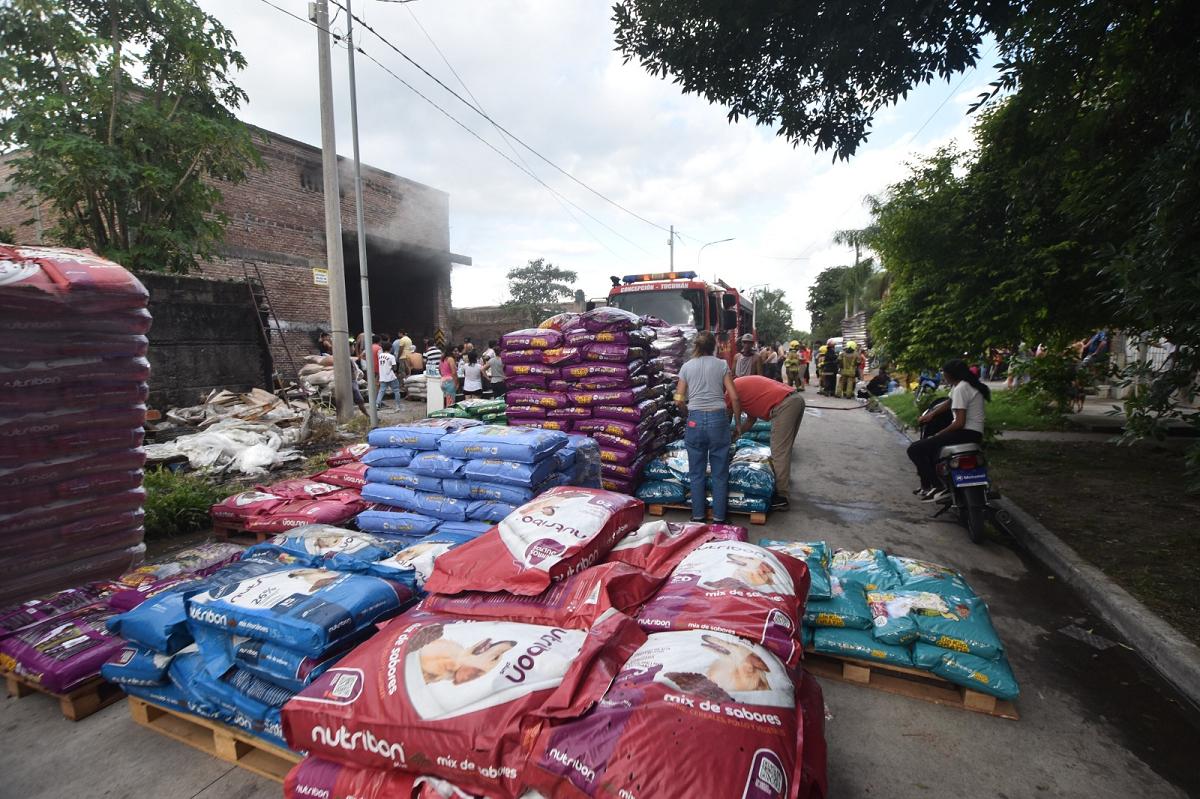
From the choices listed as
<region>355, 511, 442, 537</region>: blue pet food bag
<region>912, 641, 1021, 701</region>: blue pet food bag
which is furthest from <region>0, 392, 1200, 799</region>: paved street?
<region>355, 511, 442, 537</region>: blue pet food bag

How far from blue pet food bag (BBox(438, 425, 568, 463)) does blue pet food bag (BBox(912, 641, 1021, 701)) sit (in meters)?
2.64

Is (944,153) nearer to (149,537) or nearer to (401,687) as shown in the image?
(401,687)

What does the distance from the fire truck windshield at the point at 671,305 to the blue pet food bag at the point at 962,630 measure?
318 inches

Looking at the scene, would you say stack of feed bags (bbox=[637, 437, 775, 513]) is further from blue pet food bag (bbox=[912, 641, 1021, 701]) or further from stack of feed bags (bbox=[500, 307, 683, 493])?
blue pet food bag (bbox=[912, 641, 1021, 701])

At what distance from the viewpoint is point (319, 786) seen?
5.87 feet

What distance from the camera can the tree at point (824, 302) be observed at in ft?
166

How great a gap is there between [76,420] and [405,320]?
19121mm

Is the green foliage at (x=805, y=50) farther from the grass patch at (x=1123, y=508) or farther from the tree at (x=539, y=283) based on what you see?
the tree at (x=539, y=283)

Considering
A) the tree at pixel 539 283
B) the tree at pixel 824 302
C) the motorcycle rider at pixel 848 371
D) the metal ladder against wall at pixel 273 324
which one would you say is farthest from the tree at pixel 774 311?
the metal ladder against wall at pixel 273 324

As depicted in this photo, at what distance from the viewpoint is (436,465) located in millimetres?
4227

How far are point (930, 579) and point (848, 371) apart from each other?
49.9 feet

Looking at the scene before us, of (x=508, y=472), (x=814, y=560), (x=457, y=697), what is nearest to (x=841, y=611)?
(x=814, y=560)

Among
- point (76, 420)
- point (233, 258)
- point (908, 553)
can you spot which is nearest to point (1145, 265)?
point (908, 553)

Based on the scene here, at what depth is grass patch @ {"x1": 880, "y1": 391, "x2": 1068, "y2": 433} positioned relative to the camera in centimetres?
947
